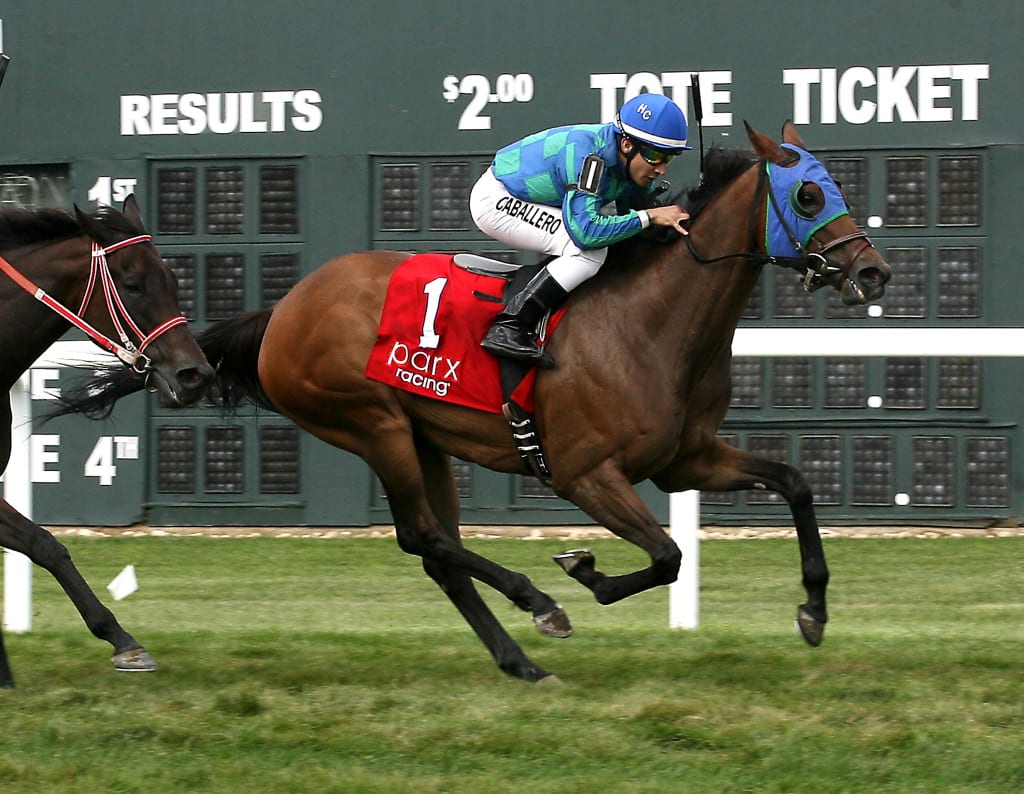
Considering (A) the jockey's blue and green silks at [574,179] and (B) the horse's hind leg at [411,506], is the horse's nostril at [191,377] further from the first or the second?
(A) the jockey's blue and green silks at [574,179]

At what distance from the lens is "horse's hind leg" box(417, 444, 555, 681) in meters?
4.69

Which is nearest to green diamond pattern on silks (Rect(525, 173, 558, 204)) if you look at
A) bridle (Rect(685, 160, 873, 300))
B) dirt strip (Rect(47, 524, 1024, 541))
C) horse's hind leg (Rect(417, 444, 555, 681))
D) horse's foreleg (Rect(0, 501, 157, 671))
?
bridle (Rect(685, 160, 873, 300))

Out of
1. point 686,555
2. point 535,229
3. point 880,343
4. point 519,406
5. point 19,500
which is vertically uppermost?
point 535,229

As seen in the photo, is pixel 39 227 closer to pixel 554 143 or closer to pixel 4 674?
pixel 4 674

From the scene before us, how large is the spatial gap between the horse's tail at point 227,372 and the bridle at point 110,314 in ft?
2.26

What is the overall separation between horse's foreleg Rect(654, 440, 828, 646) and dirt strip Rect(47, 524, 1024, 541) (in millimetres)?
2855

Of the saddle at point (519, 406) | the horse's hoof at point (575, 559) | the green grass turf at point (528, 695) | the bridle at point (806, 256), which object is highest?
the bridle at point (806, 256)

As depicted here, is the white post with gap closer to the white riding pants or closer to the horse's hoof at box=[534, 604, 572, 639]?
the white riding pants

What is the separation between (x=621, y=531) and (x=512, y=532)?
128 inches

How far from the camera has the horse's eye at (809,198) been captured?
442 centimetres

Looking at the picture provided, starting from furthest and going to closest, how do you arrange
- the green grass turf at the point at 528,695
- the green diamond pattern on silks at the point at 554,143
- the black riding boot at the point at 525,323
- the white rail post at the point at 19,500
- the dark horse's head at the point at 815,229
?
1. the white rail post at the point at 19,500
2. the green diamond pattern on silks at the point at 554,143
3. the black riding boot at the point at 525,323
4. the dark horse's head at the point at 815,229
5. the green grass turf at the point at 528,695

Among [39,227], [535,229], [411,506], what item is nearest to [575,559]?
[411,506]

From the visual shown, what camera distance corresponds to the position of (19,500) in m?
5.53

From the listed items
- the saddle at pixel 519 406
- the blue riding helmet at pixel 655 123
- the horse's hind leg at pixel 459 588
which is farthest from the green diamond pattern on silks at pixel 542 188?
the horse's hind leg at pixel 459 588
